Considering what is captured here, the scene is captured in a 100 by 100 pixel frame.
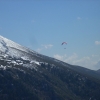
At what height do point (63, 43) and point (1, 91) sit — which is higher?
point (63, 43)

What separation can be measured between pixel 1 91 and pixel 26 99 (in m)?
20.5

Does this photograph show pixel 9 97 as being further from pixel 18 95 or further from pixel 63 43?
pixel 63 43

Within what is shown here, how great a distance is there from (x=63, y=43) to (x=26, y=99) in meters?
53.9

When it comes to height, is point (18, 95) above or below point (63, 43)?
below

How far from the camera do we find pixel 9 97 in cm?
19250

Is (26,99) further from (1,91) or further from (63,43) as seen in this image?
(63,43)

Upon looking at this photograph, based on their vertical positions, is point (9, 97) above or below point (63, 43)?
below

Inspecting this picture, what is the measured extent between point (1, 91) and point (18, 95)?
13579 mm

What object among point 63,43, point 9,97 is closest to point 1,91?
point 9,97

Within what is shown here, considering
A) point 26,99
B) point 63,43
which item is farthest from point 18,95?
point 63,43

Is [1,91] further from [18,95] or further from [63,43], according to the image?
[63,43]

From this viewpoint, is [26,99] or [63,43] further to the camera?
[26,99]

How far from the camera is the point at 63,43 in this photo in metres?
186

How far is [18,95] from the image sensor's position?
199 meters
